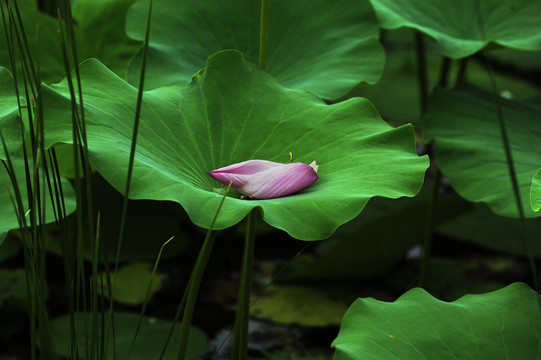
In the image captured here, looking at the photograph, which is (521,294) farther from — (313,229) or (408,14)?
(408,14)

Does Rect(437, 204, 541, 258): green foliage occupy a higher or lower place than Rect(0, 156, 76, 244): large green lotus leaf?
lower

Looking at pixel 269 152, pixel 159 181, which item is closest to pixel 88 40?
pixel 269 152

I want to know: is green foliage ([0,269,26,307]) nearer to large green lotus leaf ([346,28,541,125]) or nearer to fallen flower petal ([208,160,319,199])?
fallen flower petal ([208,160,319,199])

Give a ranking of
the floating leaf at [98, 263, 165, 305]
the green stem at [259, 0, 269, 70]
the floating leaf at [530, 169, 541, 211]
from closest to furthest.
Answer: the floating leaf at [530, 169, 541, 211] → the green stem at [259, 0, 269, 70] → the floating leaf at [98, 263, 165, 305]

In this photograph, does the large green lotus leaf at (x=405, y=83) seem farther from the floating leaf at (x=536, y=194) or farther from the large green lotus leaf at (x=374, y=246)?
the floating leaf at (x=536, y=194)

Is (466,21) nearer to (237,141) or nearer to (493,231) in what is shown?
(493,231)

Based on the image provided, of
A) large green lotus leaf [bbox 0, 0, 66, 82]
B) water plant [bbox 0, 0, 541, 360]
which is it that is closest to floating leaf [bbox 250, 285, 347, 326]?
water plant [bbox 0, 0, 541, 360]
